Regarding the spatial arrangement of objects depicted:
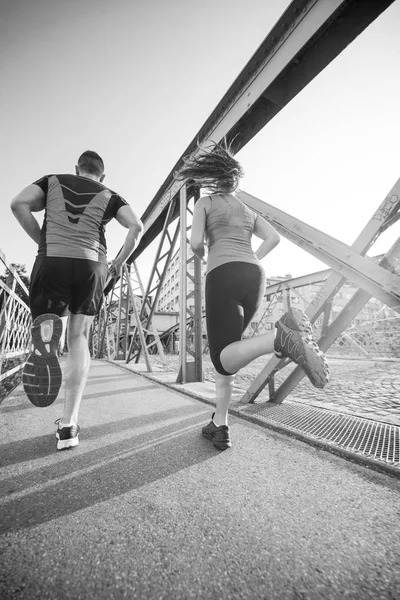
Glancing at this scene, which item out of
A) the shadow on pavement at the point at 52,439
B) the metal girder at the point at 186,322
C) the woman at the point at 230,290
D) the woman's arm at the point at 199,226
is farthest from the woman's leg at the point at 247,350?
the metal girder at the point at 186,322

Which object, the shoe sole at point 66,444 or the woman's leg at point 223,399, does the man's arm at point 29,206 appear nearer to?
the shoe sole at point 66,444

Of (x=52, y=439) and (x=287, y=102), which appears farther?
(x=287, y=102)

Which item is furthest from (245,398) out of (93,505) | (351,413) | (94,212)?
(94,212)

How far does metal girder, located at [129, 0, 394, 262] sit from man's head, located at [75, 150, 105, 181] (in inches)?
101

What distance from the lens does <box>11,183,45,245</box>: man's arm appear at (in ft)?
5.61

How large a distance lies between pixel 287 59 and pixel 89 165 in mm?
2699

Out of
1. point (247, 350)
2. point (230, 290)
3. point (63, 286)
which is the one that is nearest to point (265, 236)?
point (230, 290)

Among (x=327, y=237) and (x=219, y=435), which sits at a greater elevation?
(x=327, y=237)

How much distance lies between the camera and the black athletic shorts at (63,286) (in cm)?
165

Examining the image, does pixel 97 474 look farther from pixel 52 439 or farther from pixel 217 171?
pixel 217 171

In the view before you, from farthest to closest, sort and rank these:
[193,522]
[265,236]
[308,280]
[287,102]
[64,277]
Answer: [308,280] < [287,102] < [265,236] < [64,277] < [193,522]

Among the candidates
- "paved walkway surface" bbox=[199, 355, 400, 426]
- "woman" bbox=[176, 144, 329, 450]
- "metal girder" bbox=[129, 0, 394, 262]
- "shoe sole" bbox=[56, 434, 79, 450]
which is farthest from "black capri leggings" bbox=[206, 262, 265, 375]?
"metal girder" bbox=[129, 0, 394, 262]

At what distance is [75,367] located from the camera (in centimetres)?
170

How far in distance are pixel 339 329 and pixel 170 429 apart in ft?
5.13
